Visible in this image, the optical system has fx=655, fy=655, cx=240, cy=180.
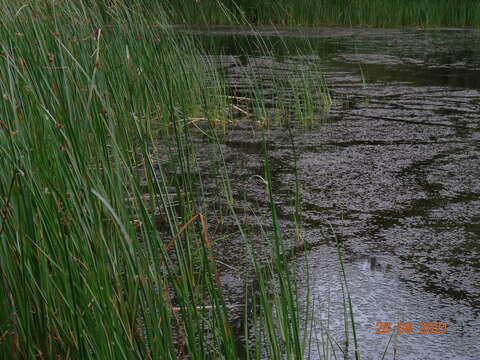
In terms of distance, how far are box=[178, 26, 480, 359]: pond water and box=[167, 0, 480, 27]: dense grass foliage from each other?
3775 millimetres

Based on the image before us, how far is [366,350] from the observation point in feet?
4.87

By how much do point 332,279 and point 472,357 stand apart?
1.54 ft

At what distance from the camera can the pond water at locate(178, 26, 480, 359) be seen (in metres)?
1.65

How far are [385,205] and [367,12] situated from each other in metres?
6.55

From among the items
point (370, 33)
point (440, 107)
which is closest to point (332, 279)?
point (440, 107)

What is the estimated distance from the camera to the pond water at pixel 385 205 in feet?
5.41

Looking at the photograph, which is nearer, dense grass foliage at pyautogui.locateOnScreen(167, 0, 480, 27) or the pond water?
the pond water
